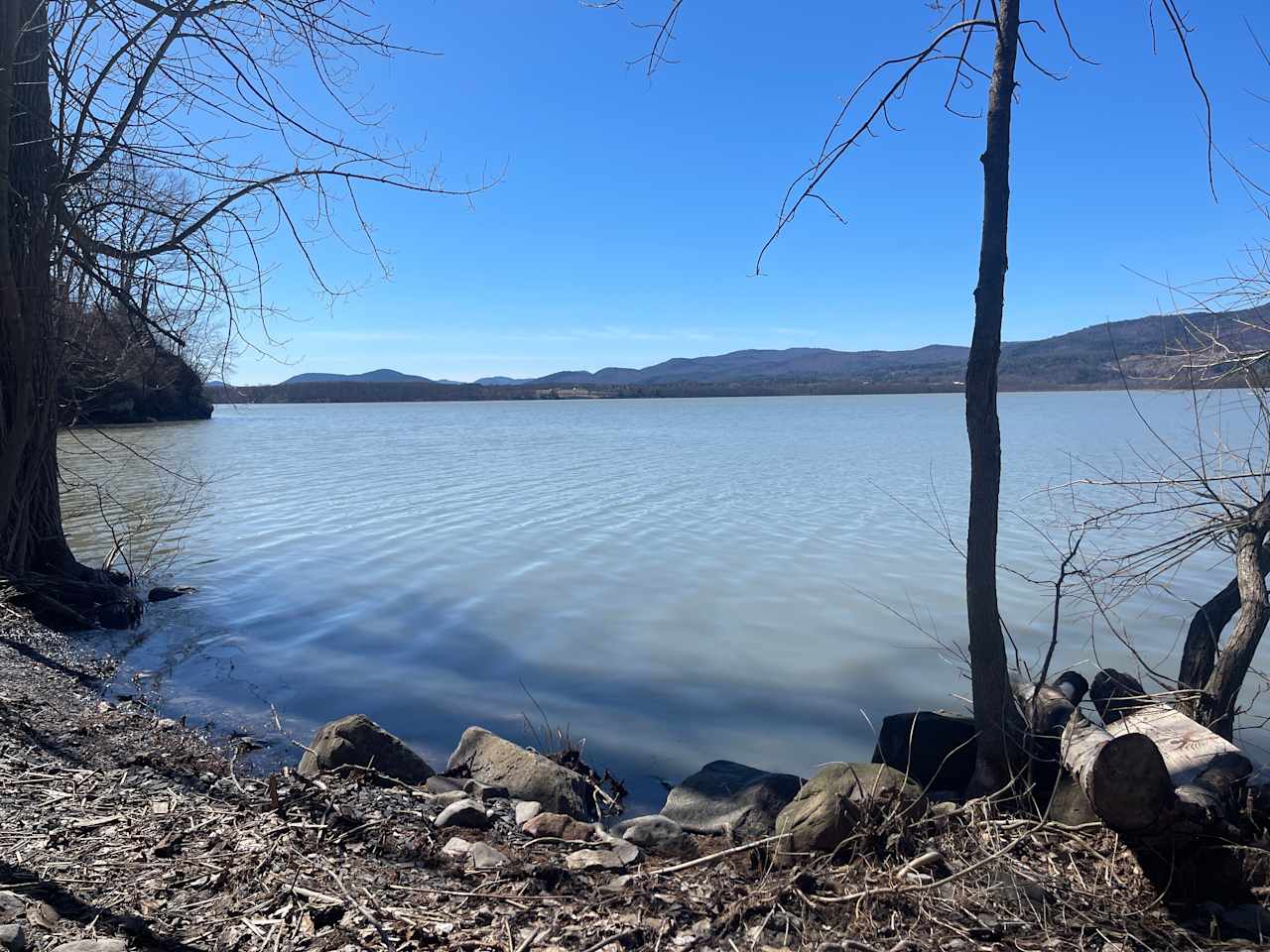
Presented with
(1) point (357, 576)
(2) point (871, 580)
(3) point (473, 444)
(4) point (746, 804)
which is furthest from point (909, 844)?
(3) point (473, 444)

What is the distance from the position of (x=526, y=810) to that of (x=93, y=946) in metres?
2.34

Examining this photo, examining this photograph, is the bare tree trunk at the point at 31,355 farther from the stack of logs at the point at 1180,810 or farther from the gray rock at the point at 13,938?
the stack of logs at the point at 1180,810

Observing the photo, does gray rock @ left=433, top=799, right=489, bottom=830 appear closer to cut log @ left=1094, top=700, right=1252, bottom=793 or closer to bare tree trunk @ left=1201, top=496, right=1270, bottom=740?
cut log @ left=1094, top=700, right=1252, bottom=793

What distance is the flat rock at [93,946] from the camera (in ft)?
9.20

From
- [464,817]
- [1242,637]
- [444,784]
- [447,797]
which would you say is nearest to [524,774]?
[444,784]

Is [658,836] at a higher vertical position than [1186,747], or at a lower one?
lower

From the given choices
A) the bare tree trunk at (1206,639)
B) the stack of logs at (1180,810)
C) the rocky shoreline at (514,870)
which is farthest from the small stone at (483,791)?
the bare tree trunk at (1206,639)

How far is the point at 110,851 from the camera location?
12.0 feet

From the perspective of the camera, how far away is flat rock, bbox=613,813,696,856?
4.48m

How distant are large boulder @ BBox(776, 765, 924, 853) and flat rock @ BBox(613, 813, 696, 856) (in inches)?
22.3

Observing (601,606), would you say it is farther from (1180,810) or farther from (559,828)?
(1180,810)

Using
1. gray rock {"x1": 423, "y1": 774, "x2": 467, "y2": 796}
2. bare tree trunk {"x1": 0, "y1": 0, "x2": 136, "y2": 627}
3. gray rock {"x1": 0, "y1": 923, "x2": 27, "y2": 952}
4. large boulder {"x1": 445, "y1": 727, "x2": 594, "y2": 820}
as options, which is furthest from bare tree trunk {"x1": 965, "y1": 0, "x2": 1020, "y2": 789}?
bare tree trunk {"x1": 0, "y1": 0, "x2": 136, "y2": 627}

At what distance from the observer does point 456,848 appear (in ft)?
13.3

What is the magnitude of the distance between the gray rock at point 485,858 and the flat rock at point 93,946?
1.31 metres
